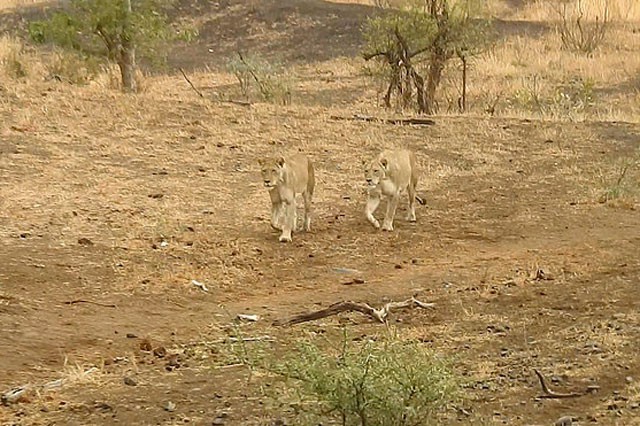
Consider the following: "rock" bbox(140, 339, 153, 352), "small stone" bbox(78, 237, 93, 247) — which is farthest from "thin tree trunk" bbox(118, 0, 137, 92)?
"rock" bbox(140, 339, 153, 352)

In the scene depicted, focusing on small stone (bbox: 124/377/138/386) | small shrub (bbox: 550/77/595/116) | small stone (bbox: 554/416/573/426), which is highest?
small stone (bbox: 554/416/573/426)

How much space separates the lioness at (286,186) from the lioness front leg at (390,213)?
0.78 m

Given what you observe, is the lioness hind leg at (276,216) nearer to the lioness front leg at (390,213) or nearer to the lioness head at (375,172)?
the lioness head at (375,172)

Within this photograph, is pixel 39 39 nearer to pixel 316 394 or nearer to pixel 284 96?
pixel 284 96

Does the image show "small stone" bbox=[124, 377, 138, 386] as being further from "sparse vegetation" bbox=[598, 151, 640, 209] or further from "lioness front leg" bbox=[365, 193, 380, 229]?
"sparse vegetation" bbox=[598, 151, 640, 209]

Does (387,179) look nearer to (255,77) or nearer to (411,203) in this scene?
(411,203)

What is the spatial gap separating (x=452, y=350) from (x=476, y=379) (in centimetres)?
77

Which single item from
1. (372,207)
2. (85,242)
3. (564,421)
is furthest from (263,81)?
(564,421)

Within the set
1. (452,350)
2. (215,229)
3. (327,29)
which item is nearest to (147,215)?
(215,229)

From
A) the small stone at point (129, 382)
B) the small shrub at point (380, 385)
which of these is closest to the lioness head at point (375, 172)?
A: the small stone at point (129, 382)

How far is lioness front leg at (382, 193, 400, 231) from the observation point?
39.5 feet

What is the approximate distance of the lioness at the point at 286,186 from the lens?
37.5ft

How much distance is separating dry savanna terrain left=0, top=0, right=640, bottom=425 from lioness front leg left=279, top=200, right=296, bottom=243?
0.14m

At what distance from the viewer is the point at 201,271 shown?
409 inches
